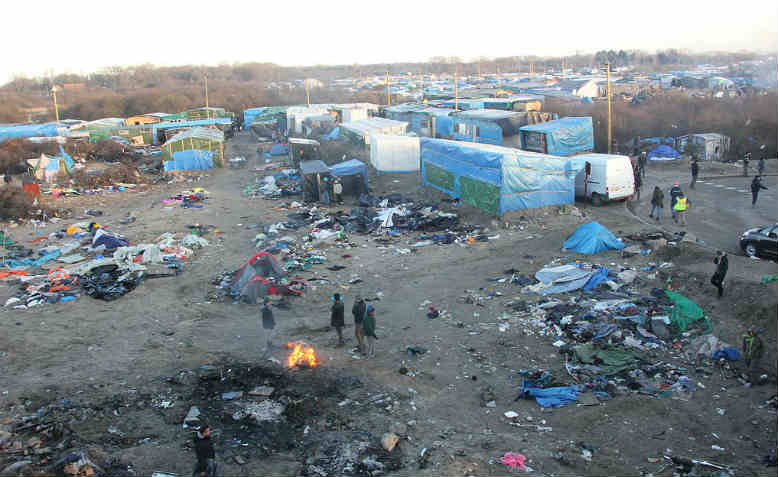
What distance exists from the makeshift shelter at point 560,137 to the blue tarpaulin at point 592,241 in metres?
11.5

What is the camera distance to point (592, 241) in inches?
559

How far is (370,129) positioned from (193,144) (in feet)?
36.9

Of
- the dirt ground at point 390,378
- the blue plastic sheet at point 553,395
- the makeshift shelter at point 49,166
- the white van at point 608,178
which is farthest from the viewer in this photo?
the makeshift shelter at point 49,166

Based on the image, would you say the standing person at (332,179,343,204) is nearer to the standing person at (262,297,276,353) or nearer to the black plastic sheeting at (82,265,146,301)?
the black plastic sheeting at (82,265,146,301)

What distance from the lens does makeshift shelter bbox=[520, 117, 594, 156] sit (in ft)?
83.0

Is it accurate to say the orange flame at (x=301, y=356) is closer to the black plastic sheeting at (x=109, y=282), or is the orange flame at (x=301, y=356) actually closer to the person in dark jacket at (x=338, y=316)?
the person in dark jacket at (x=338, y=316)

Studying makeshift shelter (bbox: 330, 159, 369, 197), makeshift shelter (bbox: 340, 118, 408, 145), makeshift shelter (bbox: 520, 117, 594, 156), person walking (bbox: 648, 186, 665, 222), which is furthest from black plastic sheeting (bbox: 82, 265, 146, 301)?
makeshift shelter (bbox: 520, 117, 594, 156)

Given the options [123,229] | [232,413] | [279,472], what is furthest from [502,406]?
[123,229]

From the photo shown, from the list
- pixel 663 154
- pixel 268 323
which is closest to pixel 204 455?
pixel 268 323

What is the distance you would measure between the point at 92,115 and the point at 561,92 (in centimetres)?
5224

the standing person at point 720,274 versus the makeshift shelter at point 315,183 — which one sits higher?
the makeshift shelter at point 315,183

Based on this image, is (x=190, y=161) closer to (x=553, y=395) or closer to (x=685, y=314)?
(x=685, y=314)

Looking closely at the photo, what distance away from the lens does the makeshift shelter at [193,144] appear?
33.8 metres

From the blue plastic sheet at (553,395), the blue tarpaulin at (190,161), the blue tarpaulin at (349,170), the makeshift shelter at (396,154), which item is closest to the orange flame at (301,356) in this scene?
the blue plastic sheet at (553,395)
